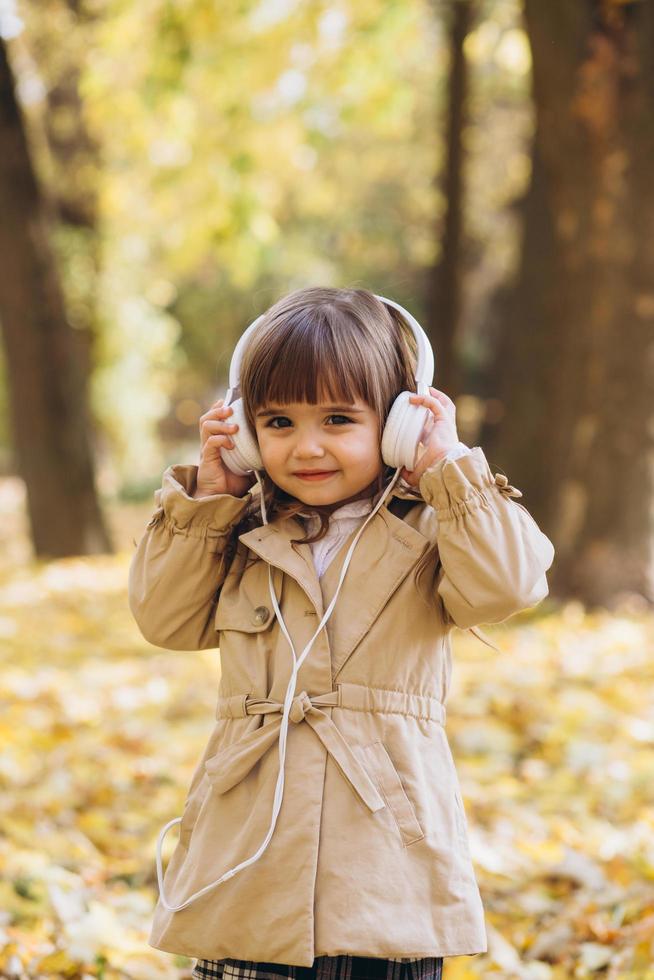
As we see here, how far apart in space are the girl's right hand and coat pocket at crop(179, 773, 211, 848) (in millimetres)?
569

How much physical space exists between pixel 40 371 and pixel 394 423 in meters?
8.05

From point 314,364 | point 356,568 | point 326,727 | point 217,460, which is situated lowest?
point 326,727

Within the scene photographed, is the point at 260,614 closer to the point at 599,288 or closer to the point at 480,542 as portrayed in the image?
the point at 480,542

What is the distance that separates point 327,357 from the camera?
2.05 metres

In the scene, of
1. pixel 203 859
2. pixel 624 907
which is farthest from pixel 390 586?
pixel 624 907

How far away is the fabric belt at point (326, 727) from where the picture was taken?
198 cm

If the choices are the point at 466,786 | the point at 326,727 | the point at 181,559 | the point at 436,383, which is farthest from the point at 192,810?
the point at 436,383

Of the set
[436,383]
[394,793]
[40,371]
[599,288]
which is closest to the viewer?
[394,793]

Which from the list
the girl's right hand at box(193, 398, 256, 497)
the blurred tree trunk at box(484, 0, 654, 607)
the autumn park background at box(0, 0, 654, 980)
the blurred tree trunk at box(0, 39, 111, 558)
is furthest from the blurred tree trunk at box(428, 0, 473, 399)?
the girl's right hand at box(193, 398, 256, 497)

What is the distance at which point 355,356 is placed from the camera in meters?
2.07

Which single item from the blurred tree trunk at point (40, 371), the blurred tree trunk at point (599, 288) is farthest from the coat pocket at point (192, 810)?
the blurred tree trunk at point (40, 371)

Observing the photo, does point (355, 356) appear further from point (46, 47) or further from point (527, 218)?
point (46, 47)

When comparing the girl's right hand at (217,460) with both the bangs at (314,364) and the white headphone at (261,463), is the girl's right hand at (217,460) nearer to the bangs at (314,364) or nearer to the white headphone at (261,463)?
the white headphone at (261,463)

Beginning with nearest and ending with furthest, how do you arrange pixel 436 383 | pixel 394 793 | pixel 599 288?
pixel 394 793 < pixel 599 288 < pixel 436 383
